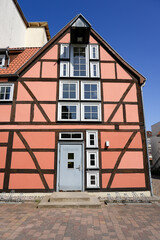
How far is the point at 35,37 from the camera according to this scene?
19125mm

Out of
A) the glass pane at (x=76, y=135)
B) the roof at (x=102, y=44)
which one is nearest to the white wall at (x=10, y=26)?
the roof at (x=102, y=44)

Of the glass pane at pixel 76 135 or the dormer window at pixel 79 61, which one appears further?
the dormer window at pixel 79 61

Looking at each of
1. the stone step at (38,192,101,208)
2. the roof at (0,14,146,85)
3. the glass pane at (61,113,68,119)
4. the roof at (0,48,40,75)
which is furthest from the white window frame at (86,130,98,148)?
the roof at (0,48,40,75)

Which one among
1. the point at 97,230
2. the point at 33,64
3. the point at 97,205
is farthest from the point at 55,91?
the point at 97,230

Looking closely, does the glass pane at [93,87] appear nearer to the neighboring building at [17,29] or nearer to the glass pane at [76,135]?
the glass pane at [76,135]

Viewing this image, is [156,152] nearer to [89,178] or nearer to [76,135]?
[89,178]

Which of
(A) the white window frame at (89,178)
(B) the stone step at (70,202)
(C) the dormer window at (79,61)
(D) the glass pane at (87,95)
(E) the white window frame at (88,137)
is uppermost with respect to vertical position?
(C) the dormer window at (79,61)

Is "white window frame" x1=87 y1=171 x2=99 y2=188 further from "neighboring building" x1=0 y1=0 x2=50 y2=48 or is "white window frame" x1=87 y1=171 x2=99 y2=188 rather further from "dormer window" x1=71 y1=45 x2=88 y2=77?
"neighboring building" x1=0 y1=0 x2=50 y2=48

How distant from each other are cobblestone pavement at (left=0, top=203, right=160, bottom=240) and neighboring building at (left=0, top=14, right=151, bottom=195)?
1766 millimetres

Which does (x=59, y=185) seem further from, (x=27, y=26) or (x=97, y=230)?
(x=27, y=26)

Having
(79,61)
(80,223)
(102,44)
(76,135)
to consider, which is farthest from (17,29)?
(80,223)

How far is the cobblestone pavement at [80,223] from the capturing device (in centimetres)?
382

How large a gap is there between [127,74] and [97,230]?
7.99m

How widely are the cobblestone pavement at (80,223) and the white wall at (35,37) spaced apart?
1868 cm
